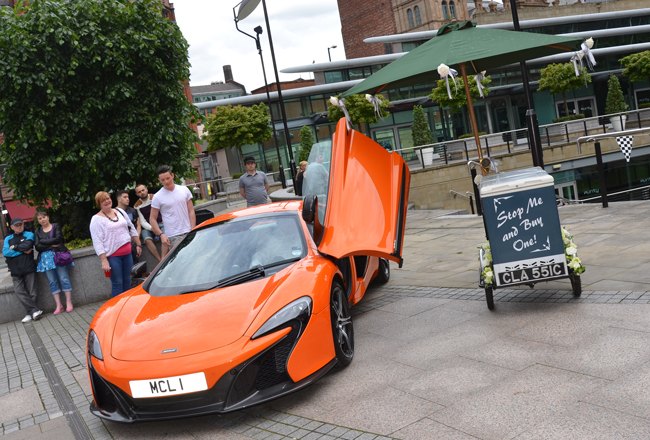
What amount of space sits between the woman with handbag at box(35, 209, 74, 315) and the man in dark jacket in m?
0.13

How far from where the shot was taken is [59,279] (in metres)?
10.2

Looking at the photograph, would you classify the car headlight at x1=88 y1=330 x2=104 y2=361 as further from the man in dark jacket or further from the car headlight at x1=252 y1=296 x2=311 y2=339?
the man in dark jacket

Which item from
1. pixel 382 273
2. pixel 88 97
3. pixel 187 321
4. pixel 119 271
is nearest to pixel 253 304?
pixel 187 321

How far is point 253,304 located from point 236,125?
30.6 meters

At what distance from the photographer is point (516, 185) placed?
603 centimetres

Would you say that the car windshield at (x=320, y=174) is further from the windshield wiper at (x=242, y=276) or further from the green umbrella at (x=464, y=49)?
the windshield wiper at (x=242, y=276)

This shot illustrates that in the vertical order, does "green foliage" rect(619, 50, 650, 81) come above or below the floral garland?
above

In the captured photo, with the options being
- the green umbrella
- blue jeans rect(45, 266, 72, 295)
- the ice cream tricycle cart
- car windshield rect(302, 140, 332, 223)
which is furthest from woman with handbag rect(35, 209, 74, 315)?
the ice cream tricycle cart

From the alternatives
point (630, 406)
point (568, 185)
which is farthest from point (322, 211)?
point (568, 185)

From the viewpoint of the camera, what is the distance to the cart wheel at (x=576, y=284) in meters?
6.01

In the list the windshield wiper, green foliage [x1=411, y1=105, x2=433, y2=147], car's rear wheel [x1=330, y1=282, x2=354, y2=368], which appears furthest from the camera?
green foliage [x1=411, y1=105, x2=433, y2=147]

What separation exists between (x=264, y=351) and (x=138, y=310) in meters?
1.39

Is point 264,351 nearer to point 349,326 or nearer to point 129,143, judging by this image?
point 349,326

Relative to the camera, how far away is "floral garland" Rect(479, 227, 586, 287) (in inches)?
235
